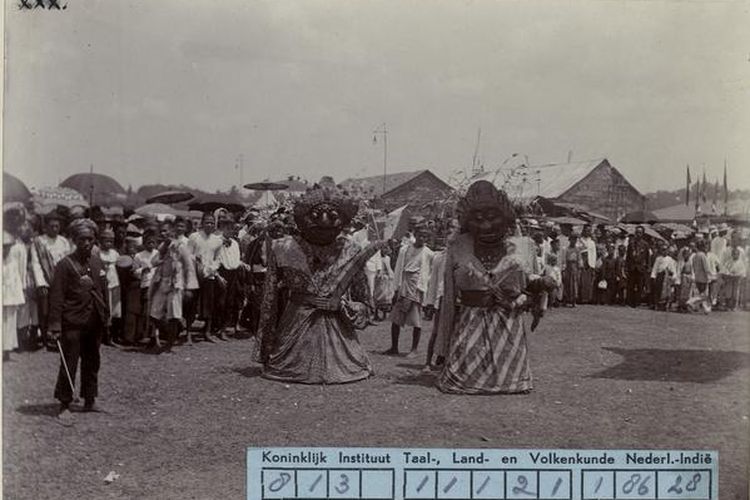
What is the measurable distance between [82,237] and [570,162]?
10.2ft

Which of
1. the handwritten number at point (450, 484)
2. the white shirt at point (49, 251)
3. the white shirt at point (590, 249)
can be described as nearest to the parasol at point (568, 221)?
the white shirt at point (590, 249)

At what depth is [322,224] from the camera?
496 centimetres

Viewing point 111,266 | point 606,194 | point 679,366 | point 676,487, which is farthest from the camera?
point 606,194

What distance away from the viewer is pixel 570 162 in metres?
5.01

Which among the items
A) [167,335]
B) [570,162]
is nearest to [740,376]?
[570,162]

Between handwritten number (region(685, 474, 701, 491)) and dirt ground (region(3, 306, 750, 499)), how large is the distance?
12cm

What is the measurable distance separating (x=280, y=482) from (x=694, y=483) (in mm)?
2249

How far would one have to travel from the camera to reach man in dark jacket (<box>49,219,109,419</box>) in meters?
4.05

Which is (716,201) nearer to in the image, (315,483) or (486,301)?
(486,301)

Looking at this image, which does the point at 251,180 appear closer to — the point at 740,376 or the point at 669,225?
the point at 740,376

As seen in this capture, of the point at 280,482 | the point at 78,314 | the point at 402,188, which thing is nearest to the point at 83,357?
the point at 78,314

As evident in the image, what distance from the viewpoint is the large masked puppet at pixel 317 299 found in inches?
195

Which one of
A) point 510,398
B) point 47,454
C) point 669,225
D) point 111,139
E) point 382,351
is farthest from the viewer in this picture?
point 669,225

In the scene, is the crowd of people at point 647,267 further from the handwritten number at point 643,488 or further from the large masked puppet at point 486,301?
the handwritten number at point 643,488
